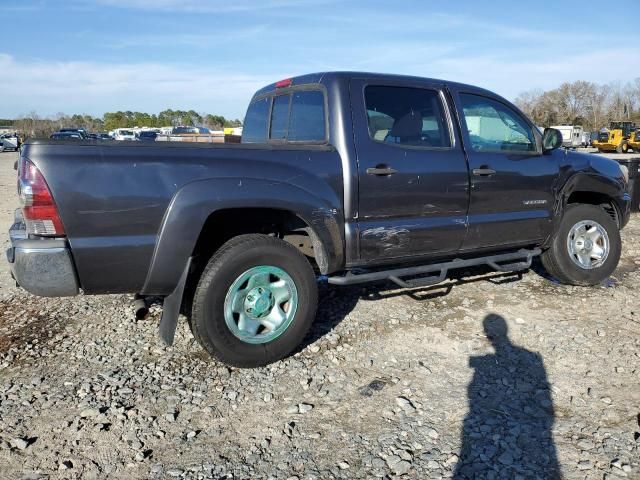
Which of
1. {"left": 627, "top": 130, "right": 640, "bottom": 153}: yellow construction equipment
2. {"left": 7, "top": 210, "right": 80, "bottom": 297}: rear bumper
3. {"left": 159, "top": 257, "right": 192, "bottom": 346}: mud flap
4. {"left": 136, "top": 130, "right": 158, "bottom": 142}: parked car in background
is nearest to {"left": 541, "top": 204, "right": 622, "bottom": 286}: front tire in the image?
{"left": 159, "top": 257, "right": 192, "bottom": 346}: mud flap

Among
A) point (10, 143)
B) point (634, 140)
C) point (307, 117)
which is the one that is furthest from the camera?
point (10, 143)

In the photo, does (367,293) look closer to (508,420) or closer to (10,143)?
(508,420)

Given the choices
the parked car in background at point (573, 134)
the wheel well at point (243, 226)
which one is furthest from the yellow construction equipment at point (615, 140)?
the wheel well at point (243, 226)

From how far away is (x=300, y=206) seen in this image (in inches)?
137

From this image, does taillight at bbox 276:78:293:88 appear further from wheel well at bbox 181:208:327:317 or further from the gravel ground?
the gravel ground

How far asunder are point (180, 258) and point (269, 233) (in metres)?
0.91

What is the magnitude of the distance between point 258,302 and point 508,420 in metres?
1.72

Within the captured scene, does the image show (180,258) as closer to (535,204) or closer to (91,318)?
(91,318)

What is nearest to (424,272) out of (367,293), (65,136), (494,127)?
Answer: (367,293)

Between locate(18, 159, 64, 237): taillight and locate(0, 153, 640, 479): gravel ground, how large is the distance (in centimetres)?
106

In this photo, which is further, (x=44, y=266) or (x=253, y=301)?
(x=253, y=301)

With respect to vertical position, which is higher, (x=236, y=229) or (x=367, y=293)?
(x=236, y=229)

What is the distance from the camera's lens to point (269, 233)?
3980mm

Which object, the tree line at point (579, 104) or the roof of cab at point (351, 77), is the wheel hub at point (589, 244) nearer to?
the roof of cab at point (351, 77)
